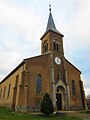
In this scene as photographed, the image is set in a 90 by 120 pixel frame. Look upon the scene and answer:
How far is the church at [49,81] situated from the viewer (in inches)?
832

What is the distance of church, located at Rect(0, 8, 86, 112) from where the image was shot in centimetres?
2112

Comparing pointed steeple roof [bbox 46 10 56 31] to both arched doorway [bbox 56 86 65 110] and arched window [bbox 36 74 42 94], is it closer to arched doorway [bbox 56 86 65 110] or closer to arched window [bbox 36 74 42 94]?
arched window [bbox 36 74 42 94]

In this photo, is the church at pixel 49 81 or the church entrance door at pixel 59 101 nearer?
the church at pixel 49 81

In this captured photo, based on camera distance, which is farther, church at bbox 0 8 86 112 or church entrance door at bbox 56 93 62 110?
church entrance door at bbox 56 93 62 110

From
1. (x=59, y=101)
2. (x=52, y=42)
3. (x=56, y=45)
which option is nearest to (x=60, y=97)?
(x=59, y=101)

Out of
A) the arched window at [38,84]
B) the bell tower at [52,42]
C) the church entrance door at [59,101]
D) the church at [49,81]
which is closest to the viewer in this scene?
the church at [49,81]

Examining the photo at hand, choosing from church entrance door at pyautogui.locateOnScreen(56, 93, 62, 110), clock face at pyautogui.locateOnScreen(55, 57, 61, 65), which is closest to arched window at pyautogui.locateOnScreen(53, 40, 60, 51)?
clock face at pyautogui.locateOnScreen(55, 57, 61, 65)

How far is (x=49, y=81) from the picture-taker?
23.2m

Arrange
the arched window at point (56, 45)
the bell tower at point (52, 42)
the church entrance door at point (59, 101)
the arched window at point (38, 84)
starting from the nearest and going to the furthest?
the arched window at point (38, 84)
the church entrance door at point (59, 101)
the bell tower at point (52, 42)
the arched window at point (56, 45)

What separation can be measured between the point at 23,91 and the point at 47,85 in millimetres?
4174

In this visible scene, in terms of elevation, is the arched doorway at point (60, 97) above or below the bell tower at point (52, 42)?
below

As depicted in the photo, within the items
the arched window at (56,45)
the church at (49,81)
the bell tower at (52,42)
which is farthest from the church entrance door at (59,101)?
the arched window at (56,45)

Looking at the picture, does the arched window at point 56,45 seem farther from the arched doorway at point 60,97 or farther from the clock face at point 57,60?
the arched doorway at point 60,97

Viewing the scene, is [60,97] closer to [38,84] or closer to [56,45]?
[38,84]
